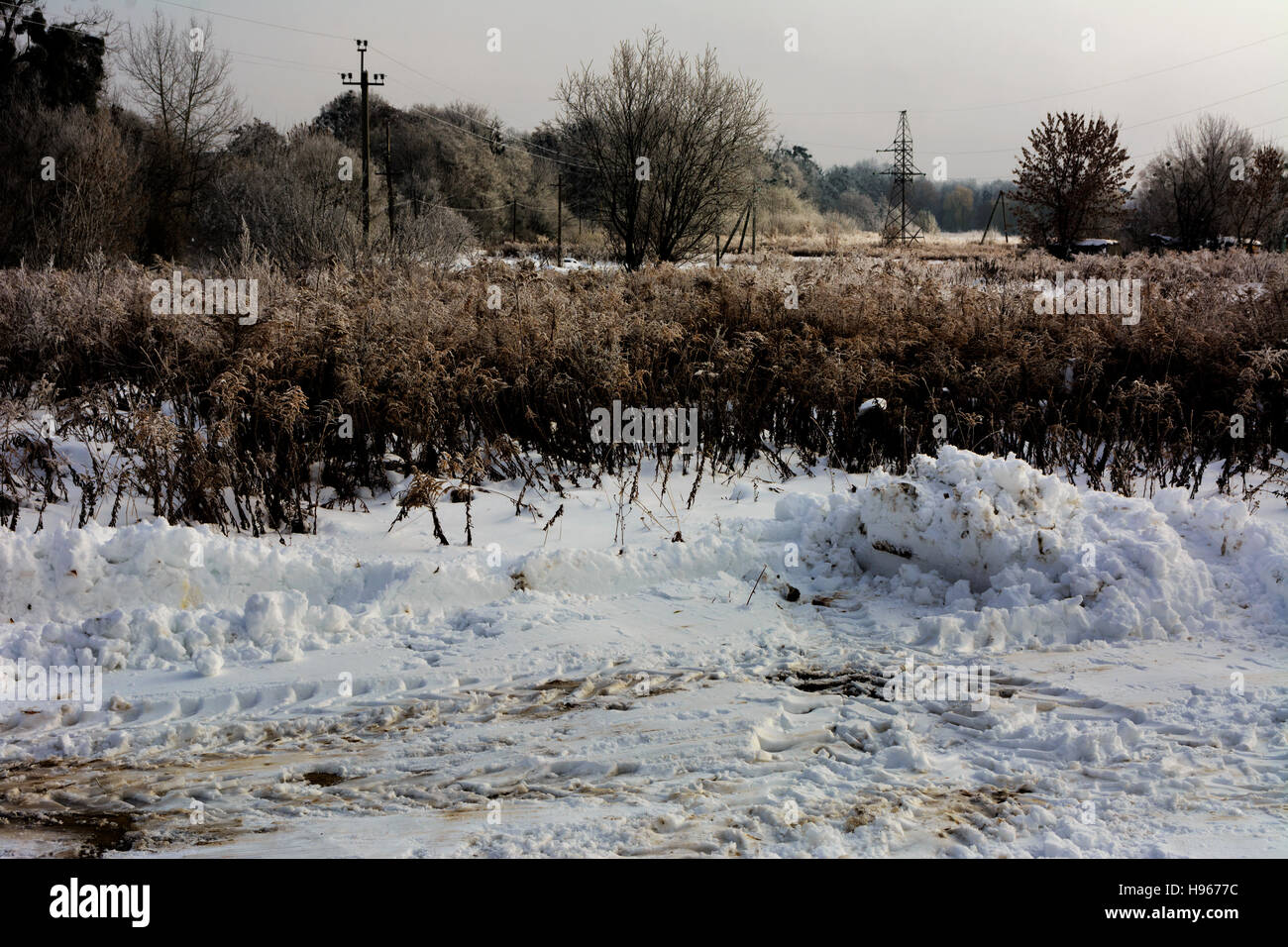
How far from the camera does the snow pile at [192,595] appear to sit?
4426 millimetres

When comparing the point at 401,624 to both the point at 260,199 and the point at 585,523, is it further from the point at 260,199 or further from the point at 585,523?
the point at 260,199

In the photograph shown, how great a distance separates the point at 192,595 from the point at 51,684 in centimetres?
87

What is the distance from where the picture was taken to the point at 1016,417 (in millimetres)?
8125

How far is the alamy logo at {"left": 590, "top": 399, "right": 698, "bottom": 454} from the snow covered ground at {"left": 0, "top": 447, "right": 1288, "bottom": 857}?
151cm

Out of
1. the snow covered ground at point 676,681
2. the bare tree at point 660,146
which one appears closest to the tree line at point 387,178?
the bare tree at point 660,146

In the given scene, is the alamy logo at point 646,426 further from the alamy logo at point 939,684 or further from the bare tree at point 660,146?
the bare tree at point 660,146

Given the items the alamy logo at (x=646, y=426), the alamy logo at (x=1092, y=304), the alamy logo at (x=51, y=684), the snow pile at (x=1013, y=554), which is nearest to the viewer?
the alamy logo at (x=51, y=684)

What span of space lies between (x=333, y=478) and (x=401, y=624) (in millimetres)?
2451

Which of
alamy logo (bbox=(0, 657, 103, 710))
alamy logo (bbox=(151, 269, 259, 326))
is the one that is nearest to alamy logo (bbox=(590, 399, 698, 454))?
alamy logo (bbox=(151, 269, 259, 326))

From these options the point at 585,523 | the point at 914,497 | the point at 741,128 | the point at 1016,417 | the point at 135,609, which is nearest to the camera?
the point at 135,609
